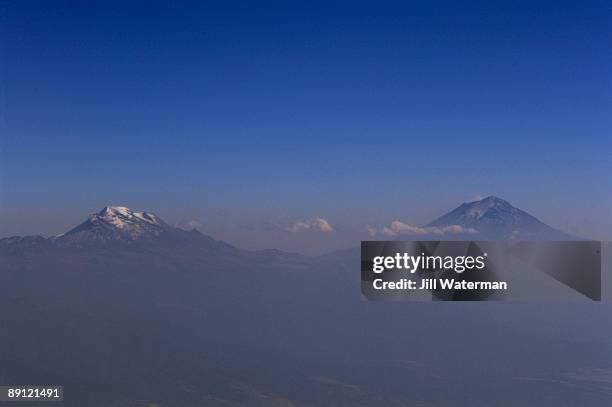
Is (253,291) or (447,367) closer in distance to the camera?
(253,291)

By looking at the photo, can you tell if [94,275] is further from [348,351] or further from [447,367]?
[447,367]

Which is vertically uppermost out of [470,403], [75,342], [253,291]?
[253,291]

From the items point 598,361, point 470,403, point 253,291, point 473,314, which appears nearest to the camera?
point 470,403

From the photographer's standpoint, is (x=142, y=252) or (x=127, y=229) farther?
(x=142, y=252)

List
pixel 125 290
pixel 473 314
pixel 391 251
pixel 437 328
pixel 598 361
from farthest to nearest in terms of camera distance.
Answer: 1. pixel 473 314
2. pixel 598 361
3. pixel 437 328
4. pixel 125 290
5. pixel 391 251

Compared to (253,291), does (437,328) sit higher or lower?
lower

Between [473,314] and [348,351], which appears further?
[473,314]

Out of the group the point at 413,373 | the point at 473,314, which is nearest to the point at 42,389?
the point at 413,373

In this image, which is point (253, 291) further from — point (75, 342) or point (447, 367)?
point (447, 367)

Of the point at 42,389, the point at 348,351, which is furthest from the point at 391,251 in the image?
the point at 348,351
